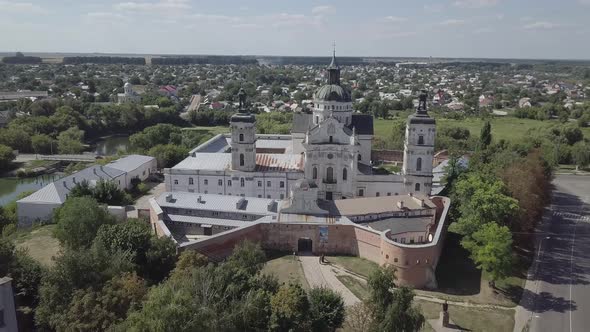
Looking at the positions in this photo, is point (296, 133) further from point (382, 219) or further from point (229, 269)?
point (229, 269)

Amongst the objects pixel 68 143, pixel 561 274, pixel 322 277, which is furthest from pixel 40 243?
pixel 561 274

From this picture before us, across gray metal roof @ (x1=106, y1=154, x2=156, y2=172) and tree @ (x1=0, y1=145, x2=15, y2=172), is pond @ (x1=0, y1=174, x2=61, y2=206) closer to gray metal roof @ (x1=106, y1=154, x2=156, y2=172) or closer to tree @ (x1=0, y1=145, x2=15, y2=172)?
tree @ (x1=0, y1=145, x2=15, y2=172)

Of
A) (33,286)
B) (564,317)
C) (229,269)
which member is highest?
(229,269)

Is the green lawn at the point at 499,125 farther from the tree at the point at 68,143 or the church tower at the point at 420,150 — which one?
the tree at the point at 68,143

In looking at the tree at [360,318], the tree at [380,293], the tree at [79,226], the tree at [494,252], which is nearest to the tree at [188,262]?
the tree at [79,226]

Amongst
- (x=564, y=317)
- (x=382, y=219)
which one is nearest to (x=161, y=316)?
(x=382, y=219)
